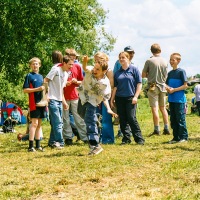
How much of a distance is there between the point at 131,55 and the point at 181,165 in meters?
4.42

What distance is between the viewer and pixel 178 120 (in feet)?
30.3

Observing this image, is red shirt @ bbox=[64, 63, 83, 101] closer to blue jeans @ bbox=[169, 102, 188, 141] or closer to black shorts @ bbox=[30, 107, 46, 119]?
black shorts @ bbox=[30, 107, 46, 119]

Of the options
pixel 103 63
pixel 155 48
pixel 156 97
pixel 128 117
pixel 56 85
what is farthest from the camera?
pixel 156 97

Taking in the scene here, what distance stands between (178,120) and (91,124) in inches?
81.4

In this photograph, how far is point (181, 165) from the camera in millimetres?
6441

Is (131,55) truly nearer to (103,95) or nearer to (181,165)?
(103,95)

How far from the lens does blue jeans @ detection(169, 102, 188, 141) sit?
9188mm

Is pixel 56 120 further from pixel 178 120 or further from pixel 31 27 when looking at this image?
pixel 31 27

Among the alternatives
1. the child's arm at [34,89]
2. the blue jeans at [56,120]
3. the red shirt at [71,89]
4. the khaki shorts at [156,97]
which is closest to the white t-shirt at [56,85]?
the blue jeans at [56,120]

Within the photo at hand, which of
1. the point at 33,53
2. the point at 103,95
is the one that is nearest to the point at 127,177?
the point at 103,95

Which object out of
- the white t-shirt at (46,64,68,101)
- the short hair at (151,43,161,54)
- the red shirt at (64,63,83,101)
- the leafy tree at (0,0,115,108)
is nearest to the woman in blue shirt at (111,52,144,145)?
the red shirt at (64,63,83,101)

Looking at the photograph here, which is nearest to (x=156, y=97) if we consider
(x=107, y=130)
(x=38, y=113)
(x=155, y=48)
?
(x=155, y=48)

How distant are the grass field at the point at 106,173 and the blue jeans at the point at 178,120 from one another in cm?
49

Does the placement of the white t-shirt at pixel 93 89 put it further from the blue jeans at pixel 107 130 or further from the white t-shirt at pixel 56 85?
the blue jeans at pixel 107 130
